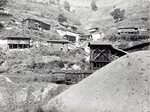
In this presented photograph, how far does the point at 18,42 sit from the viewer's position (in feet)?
149

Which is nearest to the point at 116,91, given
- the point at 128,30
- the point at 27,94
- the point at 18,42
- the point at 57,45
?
the point at 27,94

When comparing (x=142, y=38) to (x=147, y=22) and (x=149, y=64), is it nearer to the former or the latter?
(x=147, y=22)

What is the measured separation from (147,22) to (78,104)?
59334mm

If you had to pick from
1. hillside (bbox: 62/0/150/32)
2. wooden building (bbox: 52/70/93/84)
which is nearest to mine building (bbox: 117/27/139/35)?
hillside (bbox: 62/0/150/32)

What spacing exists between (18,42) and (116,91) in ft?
115

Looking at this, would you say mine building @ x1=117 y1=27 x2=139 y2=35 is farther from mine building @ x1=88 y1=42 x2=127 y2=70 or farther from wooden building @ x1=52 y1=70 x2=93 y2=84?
wooden building @ x1=52 y1=70 x2=93 y2=84

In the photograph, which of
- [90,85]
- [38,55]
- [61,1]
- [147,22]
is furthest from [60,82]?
[61,1]

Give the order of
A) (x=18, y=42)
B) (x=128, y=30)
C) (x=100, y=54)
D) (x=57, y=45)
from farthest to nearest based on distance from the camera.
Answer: (x=128, y=30) < (x=57, y=45) < (x=18, y=42) < (x=100, y=54)

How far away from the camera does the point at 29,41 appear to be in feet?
153

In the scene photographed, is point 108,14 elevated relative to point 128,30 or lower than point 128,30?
elevated

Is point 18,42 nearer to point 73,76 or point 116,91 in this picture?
point 73,76

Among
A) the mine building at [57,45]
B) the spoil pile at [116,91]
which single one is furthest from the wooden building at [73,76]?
the mine building at [57,45]

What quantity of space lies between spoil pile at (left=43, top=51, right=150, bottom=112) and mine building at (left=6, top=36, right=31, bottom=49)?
3082cm

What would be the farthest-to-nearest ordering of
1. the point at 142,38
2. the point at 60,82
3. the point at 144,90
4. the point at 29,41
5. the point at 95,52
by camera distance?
the point at 142,38 → the point at 29,41 → the point at 95,52 → the point at 60,82 → the point at 144,90
